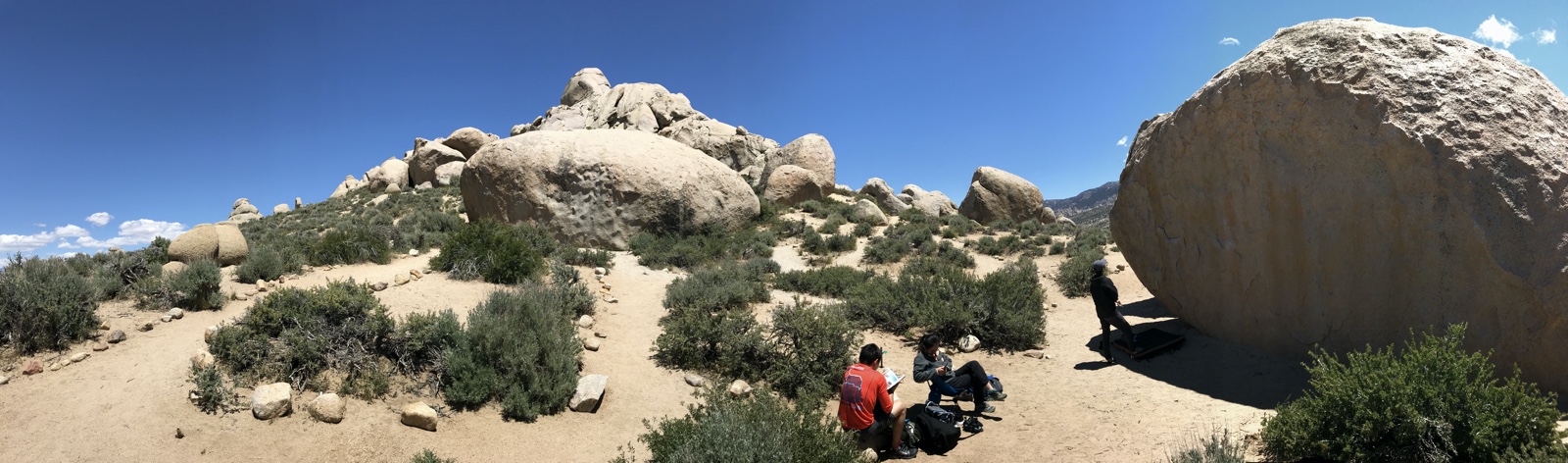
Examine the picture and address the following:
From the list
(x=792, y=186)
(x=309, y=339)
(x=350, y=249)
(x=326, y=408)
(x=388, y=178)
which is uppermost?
(x=388, y=178)

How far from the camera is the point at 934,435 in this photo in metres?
5.73

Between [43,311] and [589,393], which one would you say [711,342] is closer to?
[589,393]

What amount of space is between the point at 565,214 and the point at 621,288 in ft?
12.6

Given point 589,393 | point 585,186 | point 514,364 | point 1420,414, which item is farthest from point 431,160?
point 1420,414

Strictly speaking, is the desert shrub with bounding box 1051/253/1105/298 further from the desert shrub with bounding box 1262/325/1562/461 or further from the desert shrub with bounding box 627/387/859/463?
the desert shrub with bounding box 627/387/859/463

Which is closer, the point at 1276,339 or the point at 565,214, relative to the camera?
the point at 1276,339

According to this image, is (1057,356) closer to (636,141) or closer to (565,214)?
(565,214)

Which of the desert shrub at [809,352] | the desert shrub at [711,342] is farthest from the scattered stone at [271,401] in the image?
the desert shrub at [809,352]

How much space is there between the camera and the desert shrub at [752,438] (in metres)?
4.44

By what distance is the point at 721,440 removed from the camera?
176 inches

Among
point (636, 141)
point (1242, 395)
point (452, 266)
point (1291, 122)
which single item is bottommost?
point (1242, 395)

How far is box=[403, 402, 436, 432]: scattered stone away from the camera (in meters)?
5.84

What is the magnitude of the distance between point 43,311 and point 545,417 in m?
4.70

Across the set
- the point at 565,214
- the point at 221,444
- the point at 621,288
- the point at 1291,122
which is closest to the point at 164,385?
the point at 221,444
